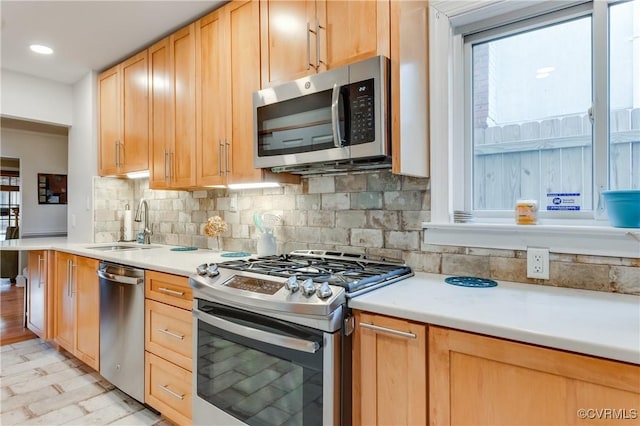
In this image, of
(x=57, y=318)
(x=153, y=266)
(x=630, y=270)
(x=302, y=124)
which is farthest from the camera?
(x=57, y=318)

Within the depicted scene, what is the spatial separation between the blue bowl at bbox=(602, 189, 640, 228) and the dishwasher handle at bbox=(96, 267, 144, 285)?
7.40 ft

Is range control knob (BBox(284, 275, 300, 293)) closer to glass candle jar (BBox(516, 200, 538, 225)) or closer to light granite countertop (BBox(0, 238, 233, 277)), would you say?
light granite countertop (BBox(0, 238, 233, 277))

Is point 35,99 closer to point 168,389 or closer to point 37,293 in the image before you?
point 37,293

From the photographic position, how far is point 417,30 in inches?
63.3

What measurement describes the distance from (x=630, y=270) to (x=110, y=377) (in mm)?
2805

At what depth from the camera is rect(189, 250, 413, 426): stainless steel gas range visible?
1194 millimetres

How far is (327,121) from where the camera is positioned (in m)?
1.63

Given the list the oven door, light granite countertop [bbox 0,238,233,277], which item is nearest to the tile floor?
the oven door

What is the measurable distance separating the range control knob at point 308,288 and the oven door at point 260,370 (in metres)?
0.13

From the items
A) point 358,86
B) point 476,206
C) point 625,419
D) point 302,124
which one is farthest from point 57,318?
point 625,419

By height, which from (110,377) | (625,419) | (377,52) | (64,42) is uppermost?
(64,42)

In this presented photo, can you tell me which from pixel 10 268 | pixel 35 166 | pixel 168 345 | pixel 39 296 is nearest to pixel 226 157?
pixel 168 345

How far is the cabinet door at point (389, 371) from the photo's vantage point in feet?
3.51

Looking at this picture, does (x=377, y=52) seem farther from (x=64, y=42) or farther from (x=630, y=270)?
(x=64, y=42)
